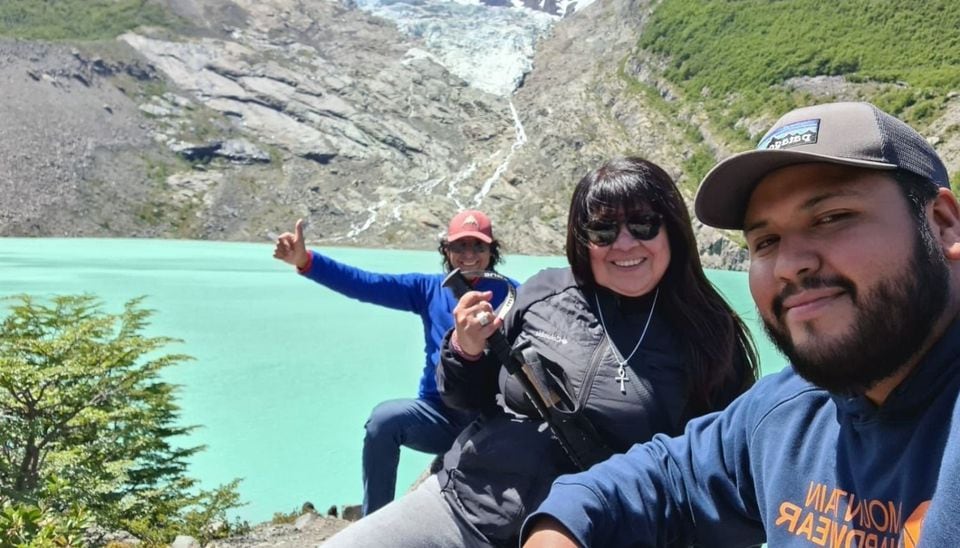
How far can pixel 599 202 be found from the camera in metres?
2.20

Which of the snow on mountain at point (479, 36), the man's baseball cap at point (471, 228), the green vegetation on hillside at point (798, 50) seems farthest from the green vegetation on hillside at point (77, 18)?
the man's baseball cap at point (471, 228)

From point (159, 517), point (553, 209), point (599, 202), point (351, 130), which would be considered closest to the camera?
point (599, 202)

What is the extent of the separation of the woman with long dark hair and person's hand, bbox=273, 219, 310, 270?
204 centimetres

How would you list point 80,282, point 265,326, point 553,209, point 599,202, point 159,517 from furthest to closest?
point 553,209
point 80,282
point 265,326
point 159,517
point 599,202

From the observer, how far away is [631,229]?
7.12ft

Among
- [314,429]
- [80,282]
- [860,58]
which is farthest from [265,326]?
[860,58]

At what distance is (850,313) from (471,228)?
119 inches

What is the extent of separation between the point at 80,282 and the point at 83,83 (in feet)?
188

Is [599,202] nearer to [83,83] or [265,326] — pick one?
[265,326]

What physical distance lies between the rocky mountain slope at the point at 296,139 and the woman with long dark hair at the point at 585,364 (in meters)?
50.8

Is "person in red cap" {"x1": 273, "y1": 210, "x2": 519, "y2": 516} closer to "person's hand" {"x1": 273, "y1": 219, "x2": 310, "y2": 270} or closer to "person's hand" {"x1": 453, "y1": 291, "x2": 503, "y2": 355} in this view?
"person's hand" {"x1": 273, "y1": 219, "x2": 310, "y2": 270}

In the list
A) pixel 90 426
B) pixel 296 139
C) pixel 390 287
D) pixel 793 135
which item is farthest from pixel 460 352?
pixel 296 139

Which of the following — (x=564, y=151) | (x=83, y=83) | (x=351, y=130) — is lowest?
(x=564, y=151)

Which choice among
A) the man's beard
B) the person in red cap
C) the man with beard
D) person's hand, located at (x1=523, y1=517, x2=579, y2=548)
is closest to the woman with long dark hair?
person's hand, located at (x1=523, y1=517, x2=579, y2=548)
